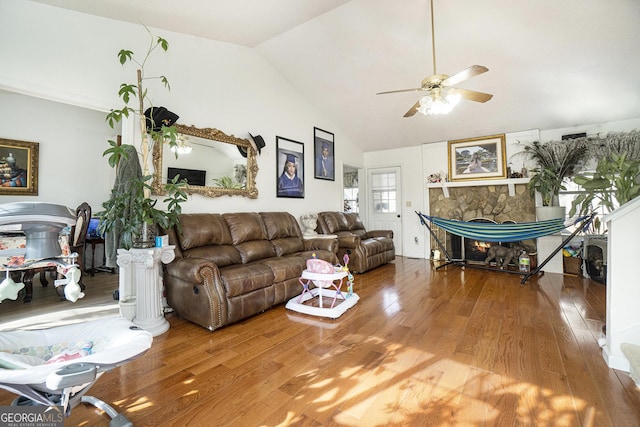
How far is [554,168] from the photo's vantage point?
436 cm

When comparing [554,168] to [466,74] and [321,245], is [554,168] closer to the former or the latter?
[466,74]

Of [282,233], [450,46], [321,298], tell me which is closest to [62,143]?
[282,233]

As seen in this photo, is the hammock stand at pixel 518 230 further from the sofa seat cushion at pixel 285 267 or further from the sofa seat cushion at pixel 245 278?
the sofa seat cushion at pixel 245 278

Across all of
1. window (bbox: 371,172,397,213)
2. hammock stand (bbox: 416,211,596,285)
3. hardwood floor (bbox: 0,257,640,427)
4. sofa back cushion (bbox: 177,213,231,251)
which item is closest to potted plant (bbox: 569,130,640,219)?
hardwood floor (bbox: 0,257,640,427)

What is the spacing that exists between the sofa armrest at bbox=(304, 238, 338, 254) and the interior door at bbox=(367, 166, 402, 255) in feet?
8.63

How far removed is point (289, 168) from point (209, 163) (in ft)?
4.58

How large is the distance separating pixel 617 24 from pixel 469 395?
3922 millimetres

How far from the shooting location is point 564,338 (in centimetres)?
215

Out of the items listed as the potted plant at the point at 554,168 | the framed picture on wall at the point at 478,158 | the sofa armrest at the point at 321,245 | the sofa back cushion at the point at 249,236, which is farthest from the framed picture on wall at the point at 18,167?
the potted plant at the point at 554,168

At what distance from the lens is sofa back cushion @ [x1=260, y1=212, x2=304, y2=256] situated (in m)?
3.62

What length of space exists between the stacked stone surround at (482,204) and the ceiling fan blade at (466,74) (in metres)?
3.32

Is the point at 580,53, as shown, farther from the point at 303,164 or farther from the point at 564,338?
the point at 303,164

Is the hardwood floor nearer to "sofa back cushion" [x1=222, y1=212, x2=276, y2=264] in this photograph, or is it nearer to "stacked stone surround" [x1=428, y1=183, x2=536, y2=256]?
"sofa back cushion" [x1=222, y1=212, x2=276, y2=264]

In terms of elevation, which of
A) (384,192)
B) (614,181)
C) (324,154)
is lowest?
(614,181)
